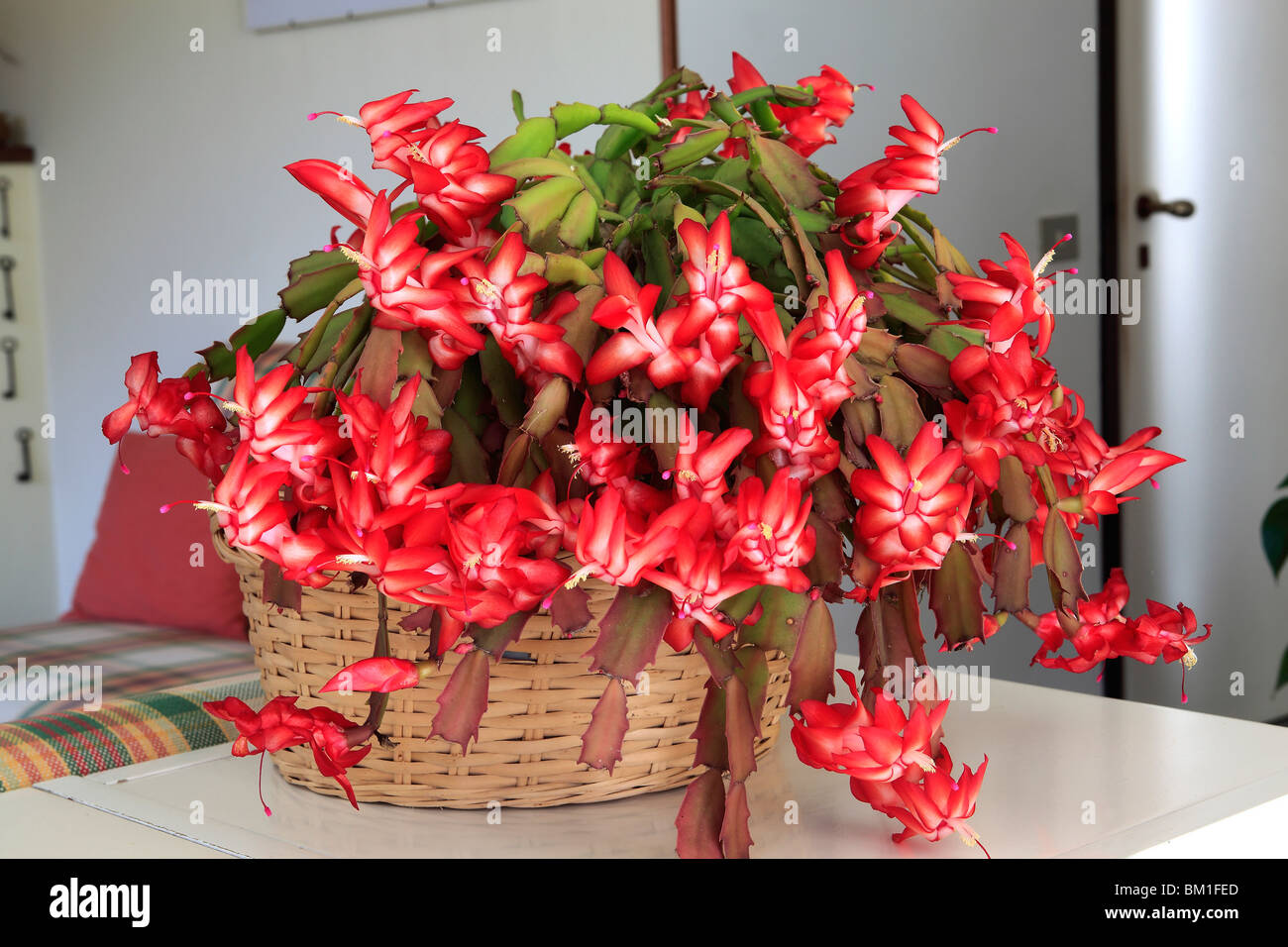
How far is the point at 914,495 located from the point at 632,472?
115mm

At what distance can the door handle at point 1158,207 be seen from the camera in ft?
7.75

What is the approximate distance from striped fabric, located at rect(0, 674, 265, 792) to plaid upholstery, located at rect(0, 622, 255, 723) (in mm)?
1051

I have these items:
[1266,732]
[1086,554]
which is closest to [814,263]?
[1266,732]

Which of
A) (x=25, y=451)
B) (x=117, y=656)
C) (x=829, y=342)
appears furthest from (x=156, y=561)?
(x=829, y=342)

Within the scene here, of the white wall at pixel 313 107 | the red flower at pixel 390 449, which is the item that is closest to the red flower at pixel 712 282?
the red flower at pixel 390 449

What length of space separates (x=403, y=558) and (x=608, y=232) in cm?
24

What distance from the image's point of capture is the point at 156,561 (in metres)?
2.44

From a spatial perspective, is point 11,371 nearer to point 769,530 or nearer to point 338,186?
point 338,186

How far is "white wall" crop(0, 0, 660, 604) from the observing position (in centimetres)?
255

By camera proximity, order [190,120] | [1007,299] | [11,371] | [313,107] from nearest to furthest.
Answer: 1. [1007,299]
2. [313,107]
3. [190,120]
4. [11,371]

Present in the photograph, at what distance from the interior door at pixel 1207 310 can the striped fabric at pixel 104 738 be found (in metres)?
1.98

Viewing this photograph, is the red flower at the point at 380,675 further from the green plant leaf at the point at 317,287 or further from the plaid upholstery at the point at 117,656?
the plaid upholstery at the point at 117,656

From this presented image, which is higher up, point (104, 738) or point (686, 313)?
point (686, 313)

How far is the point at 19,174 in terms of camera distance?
11.9 feet
